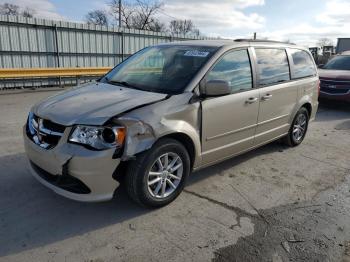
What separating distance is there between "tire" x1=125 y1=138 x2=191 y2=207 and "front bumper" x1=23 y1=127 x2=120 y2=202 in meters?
0.20

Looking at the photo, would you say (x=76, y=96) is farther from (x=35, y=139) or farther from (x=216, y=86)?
(x=216, y=86)

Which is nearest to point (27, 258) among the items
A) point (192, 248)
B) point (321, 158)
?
point (192, 248)

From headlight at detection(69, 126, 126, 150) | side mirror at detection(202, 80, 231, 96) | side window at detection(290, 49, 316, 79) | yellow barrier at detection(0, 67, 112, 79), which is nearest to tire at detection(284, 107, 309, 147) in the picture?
side window at detection(290, 49, 316, 79)

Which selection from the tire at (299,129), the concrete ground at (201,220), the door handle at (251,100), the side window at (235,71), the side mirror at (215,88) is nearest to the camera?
the concrete ground at (201,220)

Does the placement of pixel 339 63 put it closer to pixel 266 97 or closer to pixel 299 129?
pixel 299 129

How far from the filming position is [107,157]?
302cm

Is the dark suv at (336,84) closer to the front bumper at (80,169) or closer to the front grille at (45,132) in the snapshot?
the front bumper at (80,169)

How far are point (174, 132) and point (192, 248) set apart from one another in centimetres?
116

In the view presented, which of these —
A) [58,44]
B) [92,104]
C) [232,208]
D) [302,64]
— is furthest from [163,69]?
[58,44]

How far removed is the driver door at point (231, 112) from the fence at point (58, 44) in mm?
10217

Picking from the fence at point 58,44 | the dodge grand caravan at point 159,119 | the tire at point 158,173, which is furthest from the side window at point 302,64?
the fence at point 58,44

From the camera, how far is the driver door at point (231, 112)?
3895mm

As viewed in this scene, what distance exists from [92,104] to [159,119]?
72 centimetres

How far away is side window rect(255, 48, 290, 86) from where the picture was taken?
15.3ft
